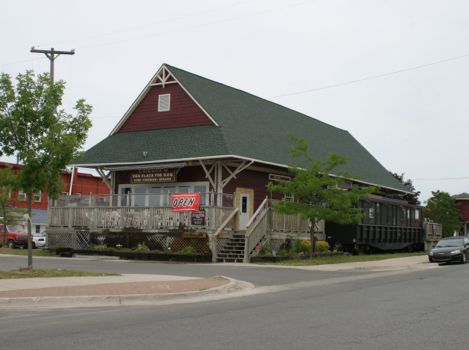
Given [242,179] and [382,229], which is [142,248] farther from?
[382,229]

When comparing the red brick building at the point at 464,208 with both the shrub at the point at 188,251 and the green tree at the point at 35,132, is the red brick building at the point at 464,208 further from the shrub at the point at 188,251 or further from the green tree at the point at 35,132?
the green tree at the point at 35,132

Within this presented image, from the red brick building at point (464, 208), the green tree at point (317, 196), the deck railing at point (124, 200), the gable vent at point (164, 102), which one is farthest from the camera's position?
the red brick building at point (464, 208)

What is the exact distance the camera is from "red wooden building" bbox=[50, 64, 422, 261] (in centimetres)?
2864

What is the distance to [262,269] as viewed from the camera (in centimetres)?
2288

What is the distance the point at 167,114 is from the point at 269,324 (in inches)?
965

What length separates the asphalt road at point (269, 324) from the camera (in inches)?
323

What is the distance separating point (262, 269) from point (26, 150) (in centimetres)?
991

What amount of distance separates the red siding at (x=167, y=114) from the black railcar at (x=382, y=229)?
9.40 meters

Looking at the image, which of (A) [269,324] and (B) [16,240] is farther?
(B) [16,240]

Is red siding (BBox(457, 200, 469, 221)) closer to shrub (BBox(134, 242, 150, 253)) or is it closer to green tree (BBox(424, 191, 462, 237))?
green tree (BBox(424, 191, 462, 237))

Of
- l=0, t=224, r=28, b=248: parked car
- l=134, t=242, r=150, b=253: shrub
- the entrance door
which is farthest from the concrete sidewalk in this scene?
l=0, t=224, r=28, b=248: parked car

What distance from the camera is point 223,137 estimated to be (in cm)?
2945

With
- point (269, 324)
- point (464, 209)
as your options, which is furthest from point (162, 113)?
point (464, 209)

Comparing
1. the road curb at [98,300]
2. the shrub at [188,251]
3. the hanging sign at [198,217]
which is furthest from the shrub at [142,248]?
the road curb at [98,300]
